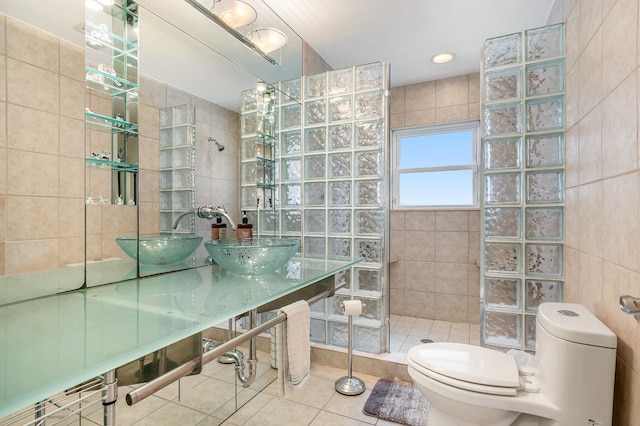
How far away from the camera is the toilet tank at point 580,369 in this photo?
1074 millimetres

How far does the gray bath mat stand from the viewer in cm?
165

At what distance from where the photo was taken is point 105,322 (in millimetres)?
811

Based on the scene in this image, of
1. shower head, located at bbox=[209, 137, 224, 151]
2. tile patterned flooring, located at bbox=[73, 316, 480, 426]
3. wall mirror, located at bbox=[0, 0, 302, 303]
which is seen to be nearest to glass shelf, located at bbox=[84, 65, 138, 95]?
wall mirror, located at bbox=[0, 0, 302, 303]

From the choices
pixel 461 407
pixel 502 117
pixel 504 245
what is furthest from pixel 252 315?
pixel 502 117

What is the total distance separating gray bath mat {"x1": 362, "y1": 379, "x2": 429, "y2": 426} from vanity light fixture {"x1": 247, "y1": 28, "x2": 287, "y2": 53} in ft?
7.20

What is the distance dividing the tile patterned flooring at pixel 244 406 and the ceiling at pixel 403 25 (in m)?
2.22

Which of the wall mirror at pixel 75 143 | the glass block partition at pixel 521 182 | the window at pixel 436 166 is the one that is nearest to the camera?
the wall mirror at pixel 75 143

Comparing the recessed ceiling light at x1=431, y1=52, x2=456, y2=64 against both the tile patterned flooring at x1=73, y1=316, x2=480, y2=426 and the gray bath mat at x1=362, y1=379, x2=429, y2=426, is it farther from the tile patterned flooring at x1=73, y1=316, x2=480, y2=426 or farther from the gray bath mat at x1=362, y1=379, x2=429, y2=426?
the gray bath mat at x1=362, y1=379, x2=429, y2=426

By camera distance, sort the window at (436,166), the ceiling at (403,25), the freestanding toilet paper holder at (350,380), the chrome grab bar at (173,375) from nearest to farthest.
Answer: the chrome grab bar at (173,375), the freestanding toilet paper holder at (350,380), the ceiling at (403,25), the window at (436,166)

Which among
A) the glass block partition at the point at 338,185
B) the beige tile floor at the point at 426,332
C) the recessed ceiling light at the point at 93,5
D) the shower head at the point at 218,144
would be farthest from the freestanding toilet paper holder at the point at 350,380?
the recessed ceiling light at the point at 93,5

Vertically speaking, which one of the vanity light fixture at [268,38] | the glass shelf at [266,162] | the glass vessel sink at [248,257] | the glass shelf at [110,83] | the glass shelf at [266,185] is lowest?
the glass vessel sink at [248,257]

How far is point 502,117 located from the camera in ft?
6.13

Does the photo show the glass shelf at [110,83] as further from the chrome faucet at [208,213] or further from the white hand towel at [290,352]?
the white hand towel at [290,352]

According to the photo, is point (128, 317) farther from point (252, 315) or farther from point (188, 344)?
point (252, 315)
